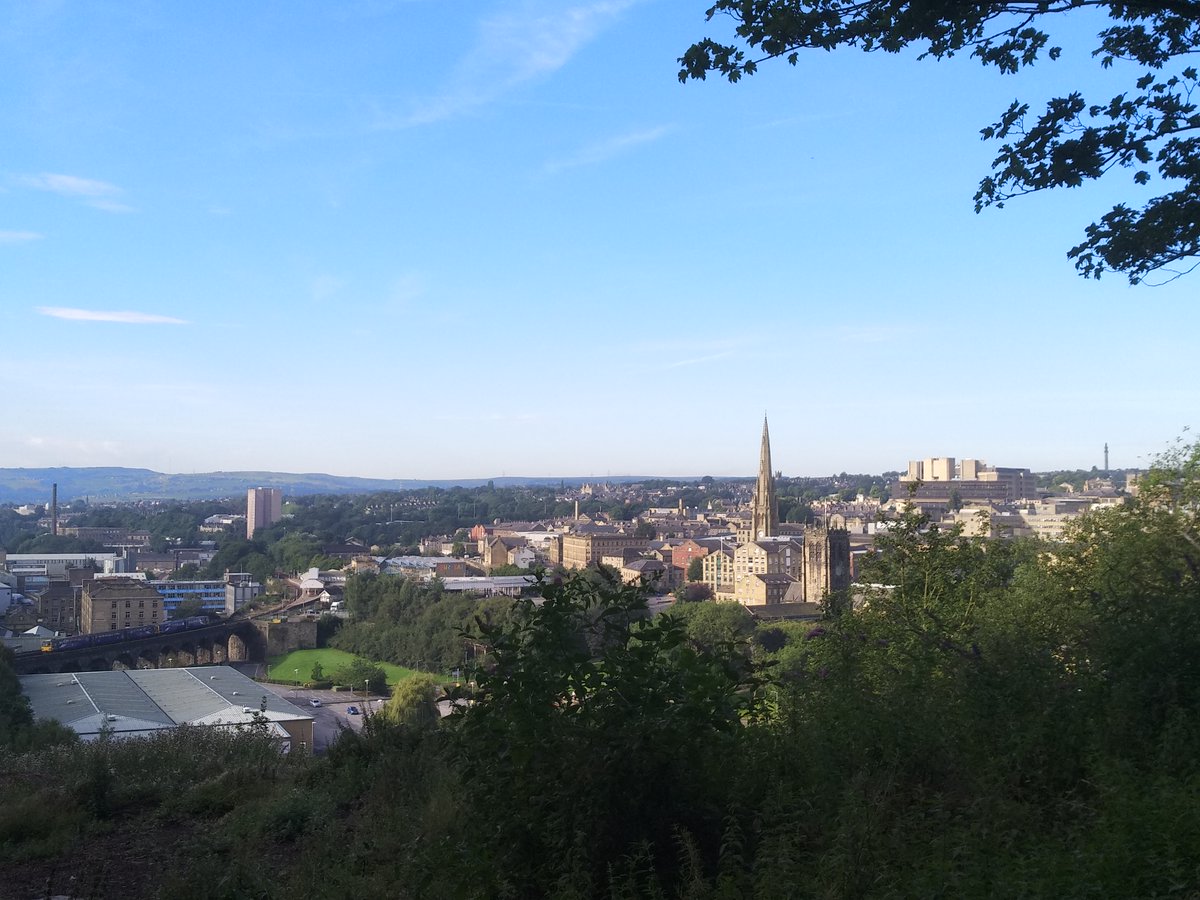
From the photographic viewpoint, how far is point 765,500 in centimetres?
7488

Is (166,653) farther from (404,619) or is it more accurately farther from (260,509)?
(260,509)

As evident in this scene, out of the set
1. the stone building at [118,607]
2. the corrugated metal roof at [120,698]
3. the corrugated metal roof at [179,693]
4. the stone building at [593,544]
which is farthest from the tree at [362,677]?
the stone building at [593,544]

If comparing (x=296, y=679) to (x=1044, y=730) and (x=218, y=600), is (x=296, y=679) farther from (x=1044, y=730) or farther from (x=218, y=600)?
(x=1044, y=730)

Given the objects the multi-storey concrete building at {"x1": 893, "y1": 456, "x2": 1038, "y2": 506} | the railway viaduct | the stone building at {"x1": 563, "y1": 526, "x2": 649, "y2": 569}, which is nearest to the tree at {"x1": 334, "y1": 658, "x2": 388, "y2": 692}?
Answer: the railway viaduct

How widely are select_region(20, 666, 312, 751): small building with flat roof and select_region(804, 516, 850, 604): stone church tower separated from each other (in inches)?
1232

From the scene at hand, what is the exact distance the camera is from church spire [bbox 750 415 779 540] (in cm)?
7325

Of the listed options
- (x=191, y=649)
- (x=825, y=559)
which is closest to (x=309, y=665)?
(x=191, y=649)

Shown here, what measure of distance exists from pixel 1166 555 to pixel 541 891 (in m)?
4.18

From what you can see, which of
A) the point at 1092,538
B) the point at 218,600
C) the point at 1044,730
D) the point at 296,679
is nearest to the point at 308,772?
the point at 1044,730

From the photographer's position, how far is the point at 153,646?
47250 mm

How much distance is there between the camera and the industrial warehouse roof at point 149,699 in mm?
18188

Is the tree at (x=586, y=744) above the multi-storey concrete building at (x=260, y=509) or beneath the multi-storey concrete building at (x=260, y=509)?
above

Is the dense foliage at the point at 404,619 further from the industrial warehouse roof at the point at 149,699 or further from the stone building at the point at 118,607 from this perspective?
the industrial warehouse roof at the point at 149,699

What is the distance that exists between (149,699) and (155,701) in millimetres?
185
